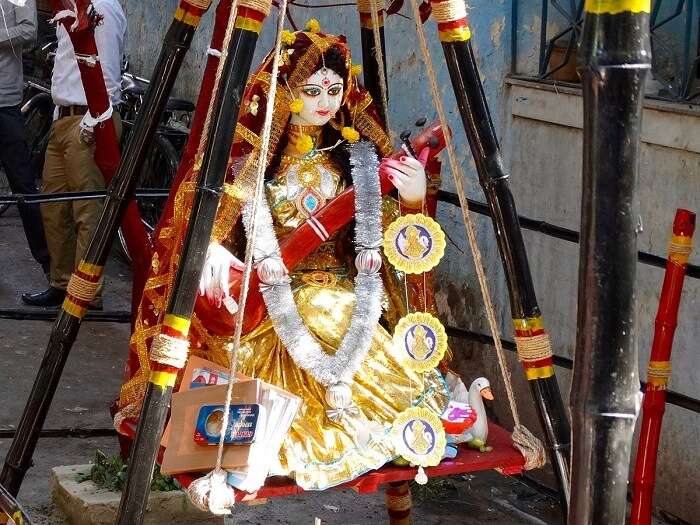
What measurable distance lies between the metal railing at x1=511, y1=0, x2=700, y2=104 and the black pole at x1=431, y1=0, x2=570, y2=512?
1423 millimetres

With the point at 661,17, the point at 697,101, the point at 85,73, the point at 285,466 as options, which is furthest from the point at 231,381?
the point at 661,17

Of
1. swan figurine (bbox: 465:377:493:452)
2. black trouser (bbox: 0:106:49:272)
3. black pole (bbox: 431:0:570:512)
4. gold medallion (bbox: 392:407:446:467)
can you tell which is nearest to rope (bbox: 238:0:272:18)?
black pole (bbox: 431:0:570:512)

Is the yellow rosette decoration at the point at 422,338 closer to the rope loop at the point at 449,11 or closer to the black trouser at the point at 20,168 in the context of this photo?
the rope loop at the point at 449,11

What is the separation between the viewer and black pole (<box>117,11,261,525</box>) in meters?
3.04

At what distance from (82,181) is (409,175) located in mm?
3398

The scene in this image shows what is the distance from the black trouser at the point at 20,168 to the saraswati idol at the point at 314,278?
358 centimetres

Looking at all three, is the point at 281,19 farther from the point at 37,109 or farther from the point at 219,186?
the point at 37,109

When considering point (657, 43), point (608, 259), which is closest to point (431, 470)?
point (608, 259)

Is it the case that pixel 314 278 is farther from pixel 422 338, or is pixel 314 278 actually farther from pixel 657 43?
pixel 657 43

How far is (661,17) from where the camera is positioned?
15.6 ft

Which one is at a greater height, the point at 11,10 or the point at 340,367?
the point at 11,10

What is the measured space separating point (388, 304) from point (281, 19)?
44.4 inches

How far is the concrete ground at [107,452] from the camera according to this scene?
4.59 m

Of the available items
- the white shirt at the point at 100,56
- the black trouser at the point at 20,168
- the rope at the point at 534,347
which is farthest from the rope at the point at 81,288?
the black trouser at the point at 20,168
